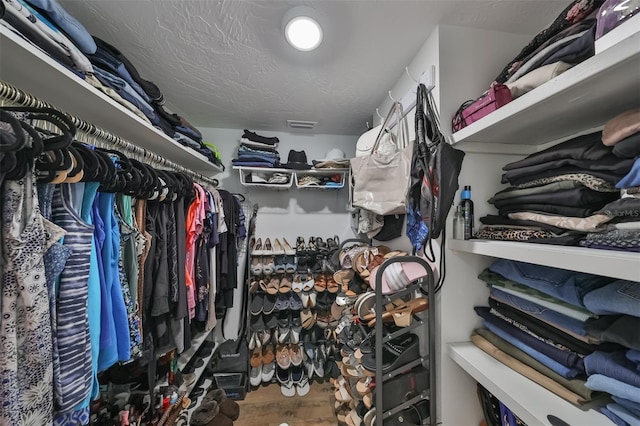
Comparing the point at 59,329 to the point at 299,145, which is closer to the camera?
the point at 59,329

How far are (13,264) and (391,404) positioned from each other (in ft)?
4.11

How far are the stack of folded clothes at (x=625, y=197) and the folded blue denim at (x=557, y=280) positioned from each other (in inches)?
6.1

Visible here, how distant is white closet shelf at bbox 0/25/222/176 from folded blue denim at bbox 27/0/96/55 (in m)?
0.18

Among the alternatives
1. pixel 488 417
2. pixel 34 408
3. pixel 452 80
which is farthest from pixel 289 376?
pixel 452 80

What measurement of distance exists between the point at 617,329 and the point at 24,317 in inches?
52.1

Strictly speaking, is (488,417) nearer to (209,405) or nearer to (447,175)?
(447,175)

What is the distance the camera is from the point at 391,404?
94 cm

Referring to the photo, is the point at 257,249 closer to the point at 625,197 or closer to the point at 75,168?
the point at 75,168

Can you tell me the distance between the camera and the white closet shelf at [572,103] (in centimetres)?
48

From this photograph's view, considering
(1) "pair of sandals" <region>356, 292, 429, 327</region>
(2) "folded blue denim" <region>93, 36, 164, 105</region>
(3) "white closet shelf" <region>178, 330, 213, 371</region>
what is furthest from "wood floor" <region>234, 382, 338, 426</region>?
(2) "folded blue denim" <region>93, 36, 164, 105</region>

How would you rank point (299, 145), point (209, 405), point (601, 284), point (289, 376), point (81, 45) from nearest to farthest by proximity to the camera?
point (601, 284), point (81, 45), point (209, 405), point (289, 376), point (299, 145)

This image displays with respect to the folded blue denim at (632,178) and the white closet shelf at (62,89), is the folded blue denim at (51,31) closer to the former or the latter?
the white closet shelf at (62,89)

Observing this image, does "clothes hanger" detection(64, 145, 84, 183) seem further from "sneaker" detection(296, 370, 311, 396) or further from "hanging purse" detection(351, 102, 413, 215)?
"sneaker" detection(296, 370, 311, 396)

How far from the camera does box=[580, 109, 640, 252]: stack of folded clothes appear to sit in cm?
51
